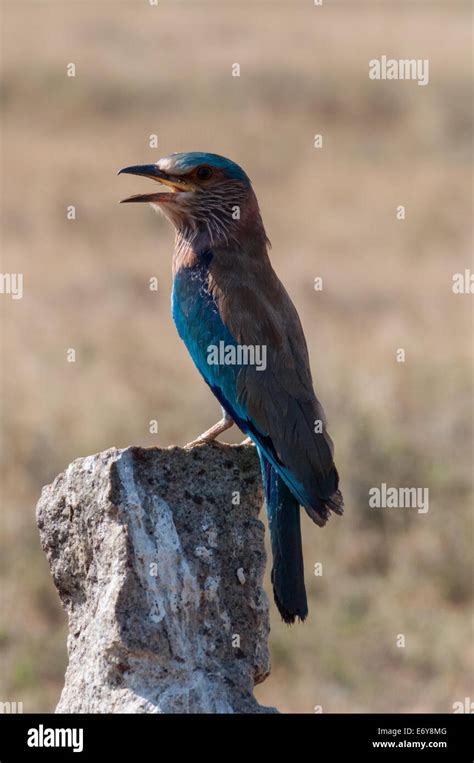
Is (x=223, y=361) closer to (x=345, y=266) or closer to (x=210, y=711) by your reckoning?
(x=210, y=711)

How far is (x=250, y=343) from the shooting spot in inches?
226

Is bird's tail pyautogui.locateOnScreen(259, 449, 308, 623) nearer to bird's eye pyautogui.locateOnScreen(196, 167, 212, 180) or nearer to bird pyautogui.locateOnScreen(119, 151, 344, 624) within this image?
bird pyautogui.locateOnScreen(119, 151, 344, 624)

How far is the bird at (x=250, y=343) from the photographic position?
17.1 ft

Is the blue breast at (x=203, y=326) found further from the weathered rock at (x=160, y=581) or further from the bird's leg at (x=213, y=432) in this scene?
the weathered rock at (x=160, y=581)

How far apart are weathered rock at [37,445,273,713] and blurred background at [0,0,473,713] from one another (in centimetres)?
475

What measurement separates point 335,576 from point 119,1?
116 ft

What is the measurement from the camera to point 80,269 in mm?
20000

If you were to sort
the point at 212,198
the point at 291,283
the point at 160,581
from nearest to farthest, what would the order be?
the point at 160,581
the point at 212,198
the point at 291,283

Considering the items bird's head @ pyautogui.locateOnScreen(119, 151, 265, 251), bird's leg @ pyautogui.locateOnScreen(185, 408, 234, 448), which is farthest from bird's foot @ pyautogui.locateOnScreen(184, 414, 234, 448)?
bird's head @ pyautogui.locateOnScreen(119, 151, 265, 251)

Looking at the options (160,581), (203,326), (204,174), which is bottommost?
(160,581)

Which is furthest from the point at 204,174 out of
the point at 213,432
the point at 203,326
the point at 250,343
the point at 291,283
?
the point at 291,283

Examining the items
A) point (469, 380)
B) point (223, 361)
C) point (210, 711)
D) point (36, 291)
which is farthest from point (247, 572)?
point (36, 291)

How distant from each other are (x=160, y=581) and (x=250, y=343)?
132cm

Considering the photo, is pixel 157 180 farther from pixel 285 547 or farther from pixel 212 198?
pixel 285 547
